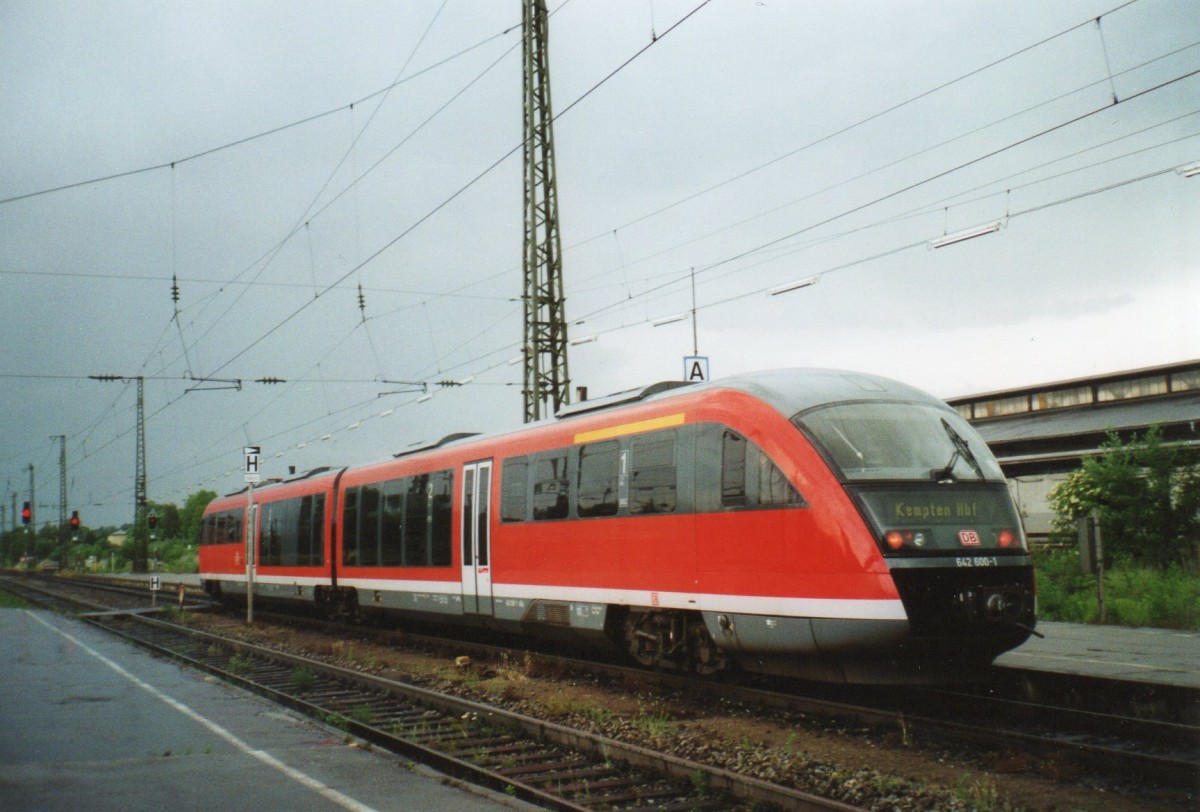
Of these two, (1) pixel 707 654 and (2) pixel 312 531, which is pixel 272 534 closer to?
(2) pixel 312 531

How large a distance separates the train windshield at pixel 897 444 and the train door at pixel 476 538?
6.66m

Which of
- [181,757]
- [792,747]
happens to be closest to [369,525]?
[181,757]

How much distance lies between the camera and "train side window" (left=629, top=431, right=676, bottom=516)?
37.8 feet

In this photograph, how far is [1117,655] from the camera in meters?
13.1

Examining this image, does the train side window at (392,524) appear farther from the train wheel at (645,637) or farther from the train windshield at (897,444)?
the train windshield at (897,444)

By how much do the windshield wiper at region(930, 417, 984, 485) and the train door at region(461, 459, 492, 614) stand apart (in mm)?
7044

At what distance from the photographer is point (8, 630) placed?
2377cm

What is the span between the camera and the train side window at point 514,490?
14.6 metres

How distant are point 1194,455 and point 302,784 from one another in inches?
928

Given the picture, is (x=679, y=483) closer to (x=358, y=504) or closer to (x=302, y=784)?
(x=302, y=784)

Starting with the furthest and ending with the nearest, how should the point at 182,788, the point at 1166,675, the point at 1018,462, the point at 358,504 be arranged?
the point at 1018,462
the point at 358,504
the point at 1166,675
the point at 182,788

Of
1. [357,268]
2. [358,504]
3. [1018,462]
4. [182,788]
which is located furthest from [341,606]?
[1018,462]

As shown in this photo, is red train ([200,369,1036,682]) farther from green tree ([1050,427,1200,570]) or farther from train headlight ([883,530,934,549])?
green tree ([1050,427,1200,570])

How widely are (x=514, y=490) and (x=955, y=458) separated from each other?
21.3 ft
